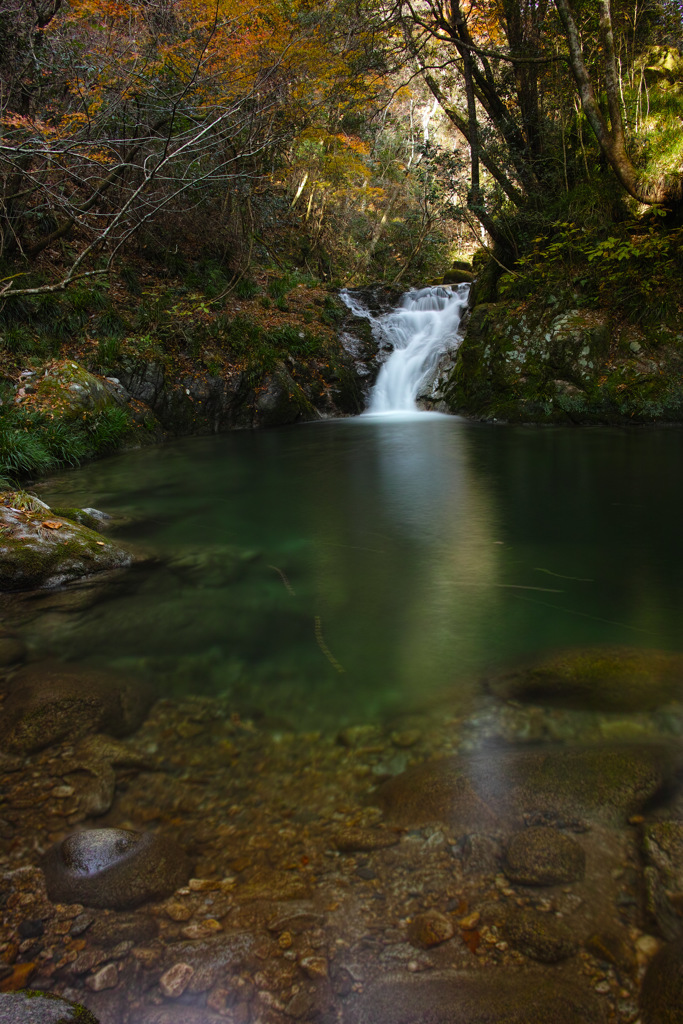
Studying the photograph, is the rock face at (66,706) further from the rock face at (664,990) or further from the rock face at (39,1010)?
the rock face at (664,990)

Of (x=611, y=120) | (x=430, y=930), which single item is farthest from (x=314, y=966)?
(x=611, y=120)

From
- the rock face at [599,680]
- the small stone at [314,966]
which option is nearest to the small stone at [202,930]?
the small stone at [314,966]

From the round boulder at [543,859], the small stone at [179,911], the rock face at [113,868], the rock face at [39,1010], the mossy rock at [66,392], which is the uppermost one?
the mossy rock at [66,392]

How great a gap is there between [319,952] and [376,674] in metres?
1.45

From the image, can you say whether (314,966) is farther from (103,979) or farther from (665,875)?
(665,875)

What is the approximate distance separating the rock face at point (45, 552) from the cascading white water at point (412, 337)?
10144mm

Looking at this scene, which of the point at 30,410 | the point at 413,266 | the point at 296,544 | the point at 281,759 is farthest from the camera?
the point at 413,266

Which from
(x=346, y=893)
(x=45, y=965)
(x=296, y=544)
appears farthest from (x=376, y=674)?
(x=296, y=544)

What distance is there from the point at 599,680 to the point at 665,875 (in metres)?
1.06

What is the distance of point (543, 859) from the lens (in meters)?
1.74

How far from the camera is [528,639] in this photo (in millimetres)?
3178

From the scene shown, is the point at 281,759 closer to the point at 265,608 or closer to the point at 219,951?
the point at 219,951

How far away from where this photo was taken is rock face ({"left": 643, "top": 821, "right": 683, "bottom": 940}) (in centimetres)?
151

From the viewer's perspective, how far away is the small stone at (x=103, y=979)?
1400mm
